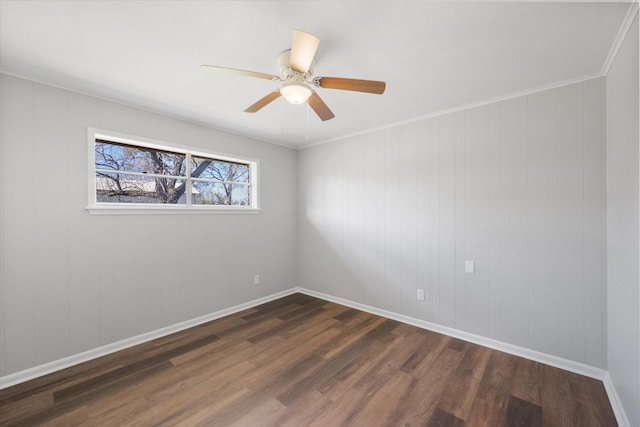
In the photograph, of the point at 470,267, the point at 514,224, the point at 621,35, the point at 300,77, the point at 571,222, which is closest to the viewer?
the point at 621,35

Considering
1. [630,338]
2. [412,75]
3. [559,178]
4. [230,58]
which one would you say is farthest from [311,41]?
[630,338]

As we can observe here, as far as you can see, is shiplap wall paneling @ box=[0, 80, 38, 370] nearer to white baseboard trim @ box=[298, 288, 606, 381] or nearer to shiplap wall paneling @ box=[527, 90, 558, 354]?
white baseboard trim @ box=[298, 288, 606, 381]

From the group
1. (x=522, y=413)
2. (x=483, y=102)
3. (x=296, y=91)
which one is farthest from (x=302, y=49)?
(x=522, y=413)

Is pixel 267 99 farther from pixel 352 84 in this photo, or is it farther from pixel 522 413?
pixel 522 413

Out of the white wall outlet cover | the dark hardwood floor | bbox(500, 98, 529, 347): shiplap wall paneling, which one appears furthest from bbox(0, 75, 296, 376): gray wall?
bbox(500, 98, 529, 347): shiplap wall paneling

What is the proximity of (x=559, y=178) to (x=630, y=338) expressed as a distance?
4.24 ft

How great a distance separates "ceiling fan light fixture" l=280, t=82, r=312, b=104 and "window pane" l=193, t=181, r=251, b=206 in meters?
2.09

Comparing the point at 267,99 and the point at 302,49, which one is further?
the point at 267,99

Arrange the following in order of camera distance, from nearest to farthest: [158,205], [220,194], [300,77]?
[300,77]
[158,205]
[220,194]

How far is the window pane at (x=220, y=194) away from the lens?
10.9ft

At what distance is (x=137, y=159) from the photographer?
2814mm

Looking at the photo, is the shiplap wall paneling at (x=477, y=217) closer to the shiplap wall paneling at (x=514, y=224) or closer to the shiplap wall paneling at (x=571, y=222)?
the shiplap wall paneling at (x=514, y=224)

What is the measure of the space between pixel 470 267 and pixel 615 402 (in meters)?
1.28

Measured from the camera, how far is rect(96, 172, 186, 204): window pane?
2.59m
